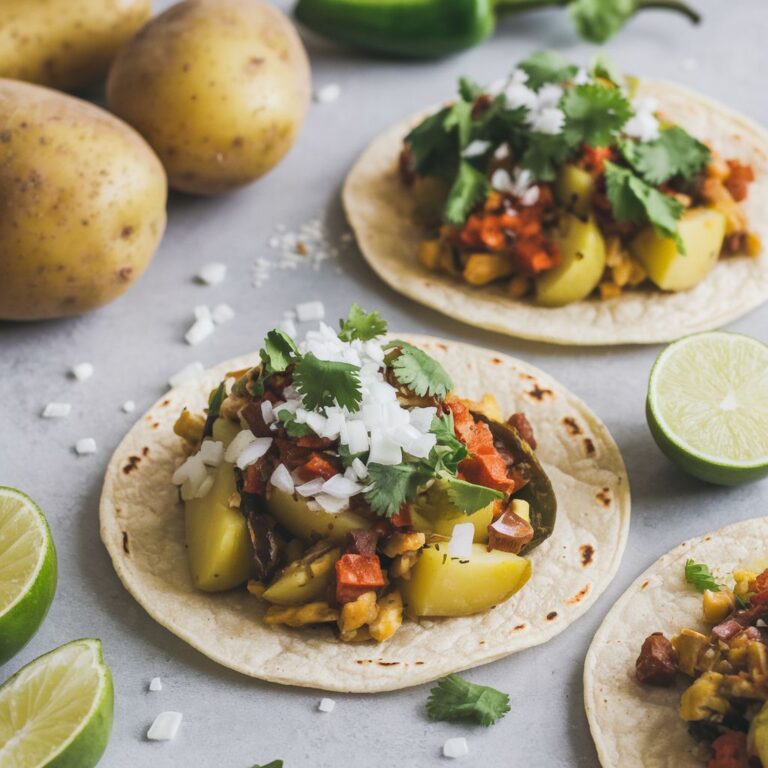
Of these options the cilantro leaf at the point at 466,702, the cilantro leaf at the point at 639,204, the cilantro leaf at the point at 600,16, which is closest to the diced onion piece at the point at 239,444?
the cilantro leaf at the point at 466,702

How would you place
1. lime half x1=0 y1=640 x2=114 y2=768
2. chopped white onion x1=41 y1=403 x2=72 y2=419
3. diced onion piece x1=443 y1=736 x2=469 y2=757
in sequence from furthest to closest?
1. chopped white onion x1=41 y1=403 x2=72 y2=419
2. diced onion piece x1=443 y1=736 x2=469 y2=757
3. lime half x1=0 y1=640 x2=114 y2=768

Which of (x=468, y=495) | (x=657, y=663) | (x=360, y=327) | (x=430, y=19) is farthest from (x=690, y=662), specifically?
(x=430, y=19)

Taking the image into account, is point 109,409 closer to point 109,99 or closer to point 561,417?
point 109,99

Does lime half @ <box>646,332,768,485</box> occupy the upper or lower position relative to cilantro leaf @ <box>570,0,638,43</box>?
lower

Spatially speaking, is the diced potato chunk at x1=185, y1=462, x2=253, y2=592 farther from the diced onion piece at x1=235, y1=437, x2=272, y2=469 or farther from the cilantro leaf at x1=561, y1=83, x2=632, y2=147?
the cilantro leaf at x1=561, y1=83, x2=632, y2=147

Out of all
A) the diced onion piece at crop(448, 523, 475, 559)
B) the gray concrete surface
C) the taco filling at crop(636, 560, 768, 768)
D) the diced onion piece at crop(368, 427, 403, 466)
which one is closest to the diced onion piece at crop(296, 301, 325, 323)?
the gray concrete surface

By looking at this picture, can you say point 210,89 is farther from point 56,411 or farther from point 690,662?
point 690,662
